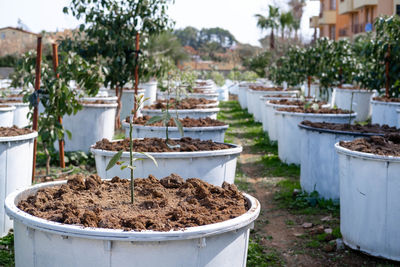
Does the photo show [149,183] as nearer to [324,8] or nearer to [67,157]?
[67,157]

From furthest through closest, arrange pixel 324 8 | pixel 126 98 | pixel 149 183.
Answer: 1. pixel 324 8
2. pixel 126 98
3. pixel 149 183

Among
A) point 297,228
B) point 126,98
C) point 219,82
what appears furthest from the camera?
point 219,82

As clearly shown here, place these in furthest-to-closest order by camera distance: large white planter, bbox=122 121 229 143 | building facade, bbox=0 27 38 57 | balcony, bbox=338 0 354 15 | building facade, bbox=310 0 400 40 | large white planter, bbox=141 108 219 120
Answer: building facade, bbox=0 27 38 57 → balcony, bbox=338 0 354 15 → building facade, bbox=310 0 400 40 → large white planter, bbox=141 108 219 120 → large white planter, bbox=122 121 229 143

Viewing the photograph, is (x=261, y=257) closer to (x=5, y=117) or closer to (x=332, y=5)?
(x=5, y=117)

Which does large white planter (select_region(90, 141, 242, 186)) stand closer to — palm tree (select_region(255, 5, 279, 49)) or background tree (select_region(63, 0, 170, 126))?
background tree (select_region(63, 0, 170, 126))

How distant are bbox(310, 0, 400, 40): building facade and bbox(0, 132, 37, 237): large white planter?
87.3 feet

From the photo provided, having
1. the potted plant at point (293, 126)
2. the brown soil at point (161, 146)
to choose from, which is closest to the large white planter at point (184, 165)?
the brown soil at point (161, 146)

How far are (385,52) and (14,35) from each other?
48.8 m

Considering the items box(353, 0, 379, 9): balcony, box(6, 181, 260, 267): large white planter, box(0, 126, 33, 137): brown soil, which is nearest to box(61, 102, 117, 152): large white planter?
box(0, 126, 33, 137): brown soil

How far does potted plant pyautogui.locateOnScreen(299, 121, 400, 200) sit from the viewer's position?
6152 mm

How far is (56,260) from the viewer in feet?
8.98

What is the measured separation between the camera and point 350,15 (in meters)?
42.5

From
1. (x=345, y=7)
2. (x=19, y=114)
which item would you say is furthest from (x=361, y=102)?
(x=345, y=7)

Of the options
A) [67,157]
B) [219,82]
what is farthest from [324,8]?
[67,157]
